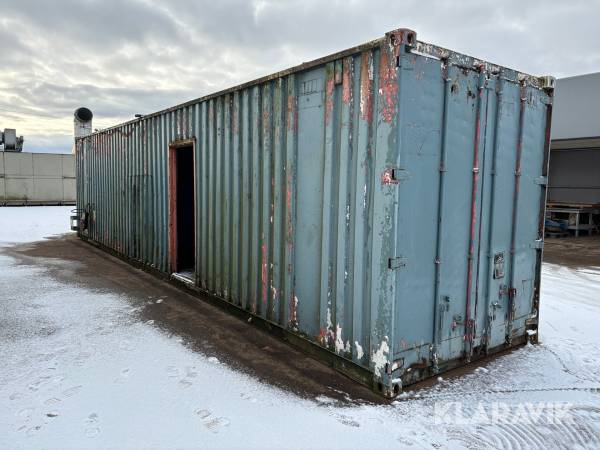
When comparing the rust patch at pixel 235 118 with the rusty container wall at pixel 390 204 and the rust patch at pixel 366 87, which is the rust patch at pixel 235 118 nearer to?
the rusty container wall at pixel 390 204

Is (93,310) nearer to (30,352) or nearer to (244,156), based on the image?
(30,352)

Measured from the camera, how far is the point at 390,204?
12.5ft

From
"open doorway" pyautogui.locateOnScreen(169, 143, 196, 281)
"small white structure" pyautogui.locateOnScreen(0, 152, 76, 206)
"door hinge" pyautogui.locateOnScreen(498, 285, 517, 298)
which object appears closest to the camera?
"door hinge" pyautogui.locateOnScreen(498, 285, 517, 298)

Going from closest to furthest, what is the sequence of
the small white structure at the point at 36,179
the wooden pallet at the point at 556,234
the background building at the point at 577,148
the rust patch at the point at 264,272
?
the rust patch at the point at 264,272
the background building at the point at 577,148
the wooden pallet at the point at 556,234
the small white structure at the point at 36,179

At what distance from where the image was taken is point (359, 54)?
409cm

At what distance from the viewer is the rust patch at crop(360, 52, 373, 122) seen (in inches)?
156

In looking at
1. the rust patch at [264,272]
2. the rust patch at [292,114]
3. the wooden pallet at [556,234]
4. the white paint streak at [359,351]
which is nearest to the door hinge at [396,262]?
the white paint streak at [359,351]

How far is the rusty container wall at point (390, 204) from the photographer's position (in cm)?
388

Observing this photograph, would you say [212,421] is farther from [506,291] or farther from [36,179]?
[36,179]

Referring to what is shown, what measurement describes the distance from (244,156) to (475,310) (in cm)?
332

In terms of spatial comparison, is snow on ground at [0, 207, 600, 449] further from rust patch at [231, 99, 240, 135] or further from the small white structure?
the small white structure

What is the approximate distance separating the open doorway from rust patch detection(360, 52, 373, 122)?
454 centimetres

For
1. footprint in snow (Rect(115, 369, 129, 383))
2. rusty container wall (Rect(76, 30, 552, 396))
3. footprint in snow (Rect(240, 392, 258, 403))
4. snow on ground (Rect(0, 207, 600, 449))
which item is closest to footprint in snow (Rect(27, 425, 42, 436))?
snow on ground (Rect(0, 207, 600, 449))

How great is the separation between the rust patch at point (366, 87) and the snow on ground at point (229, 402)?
253cm
